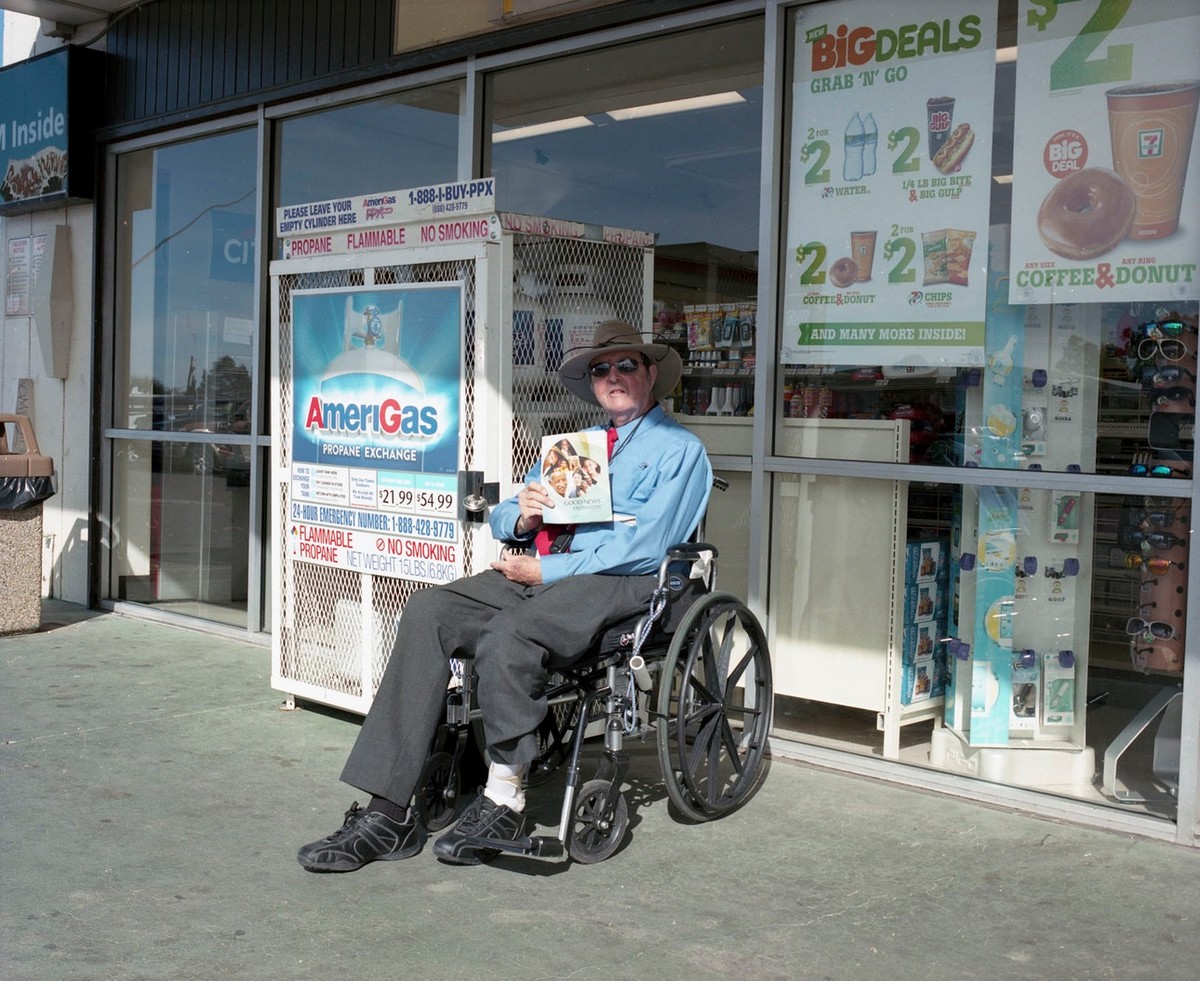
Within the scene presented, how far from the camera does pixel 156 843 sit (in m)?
3.97

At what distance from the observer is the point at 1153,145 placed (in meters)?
4.14

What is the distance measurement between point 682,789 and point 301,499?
213cm

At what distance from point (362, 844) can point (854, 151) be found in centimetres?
295

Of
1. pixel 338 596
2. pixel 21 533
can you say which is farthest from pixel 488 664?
pixel 21 533

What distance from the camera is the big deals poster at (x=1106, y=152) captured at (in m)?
4.09

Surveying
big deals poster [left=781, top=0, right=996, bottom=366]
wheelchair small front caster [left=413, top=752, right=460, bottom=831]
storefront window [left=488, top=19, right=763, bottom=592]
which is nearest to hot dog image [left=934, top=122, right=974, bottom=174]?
big deals poster [left=781, top=0, right=996, bottom=366]

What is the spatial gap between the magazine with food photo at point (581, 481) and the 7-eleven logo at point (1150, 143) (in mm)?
1901

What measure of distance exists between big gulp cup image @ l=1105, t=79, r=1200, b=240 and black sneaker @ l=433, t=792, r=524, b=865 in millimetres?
2628

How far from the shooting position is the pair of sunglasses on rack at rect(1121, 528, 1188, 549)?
13.5 ft

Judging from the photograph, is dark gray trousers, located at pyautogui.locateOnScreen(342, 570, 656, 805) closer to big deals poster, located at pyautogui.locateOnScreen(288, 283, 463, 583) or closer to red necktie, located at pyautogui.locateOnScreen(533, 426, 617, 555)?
red necktie, located at pyautogui.locateOnScreen(533, 426, 617, 555)

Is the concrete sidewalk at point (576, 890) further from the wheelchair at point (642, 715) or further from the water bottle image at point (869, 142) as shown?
the water bottle image at point (869, 142)

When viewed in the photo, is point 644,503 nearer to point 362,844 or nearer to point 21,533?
point 362,844

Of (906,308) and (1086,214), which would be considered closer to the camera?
(1086,214)

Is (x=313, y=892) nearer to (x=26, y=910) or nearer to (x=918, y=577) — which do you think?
(x=26, y=910)
